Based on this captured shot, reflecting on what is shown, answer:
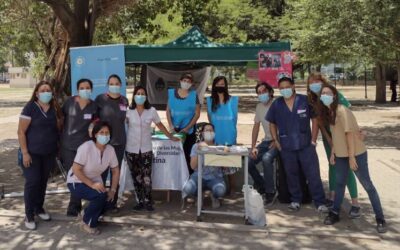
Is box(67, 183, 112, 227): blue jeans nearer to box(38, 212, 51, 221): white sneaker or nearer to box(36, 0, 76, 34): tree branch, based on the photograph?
box(38, 212, 51, 221): white sneaker

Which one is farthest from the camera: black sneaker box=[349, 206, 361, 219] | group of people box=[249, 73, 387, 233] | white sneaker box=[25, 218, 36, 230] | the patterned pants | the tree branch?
the tree branch

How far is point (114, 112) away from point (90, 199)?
1138 mm

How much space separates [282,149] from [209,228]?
57.9 inches

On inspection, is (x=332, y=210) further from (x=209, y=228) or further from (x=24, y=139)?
(x=24, y=139)

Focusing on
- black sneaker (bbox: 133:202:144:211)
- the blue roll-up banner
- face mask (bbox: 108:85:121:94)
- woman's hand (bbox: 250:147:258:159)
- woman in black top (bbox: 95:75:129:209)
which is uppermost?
the blue roll-up banner

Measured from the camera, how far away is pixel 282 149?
658 centimetres

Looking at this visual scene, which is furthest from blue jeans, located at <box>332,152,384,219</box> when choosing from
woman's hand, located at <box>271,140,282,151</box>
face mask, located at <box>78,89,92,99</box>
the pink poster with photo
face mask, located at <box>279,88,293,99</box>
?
face mask, located at <box>78,89,92,99</box>

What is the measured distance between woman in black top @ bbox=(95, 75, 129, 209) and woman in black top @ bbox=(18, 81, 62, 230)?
20.9 inches

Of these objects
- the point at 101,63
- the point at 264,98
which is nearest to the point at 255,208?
the point at 264,98

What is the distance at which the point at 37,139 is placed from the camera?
19.3 ft

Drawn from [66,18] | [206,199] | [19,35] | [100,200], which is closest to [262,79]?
[206,199]

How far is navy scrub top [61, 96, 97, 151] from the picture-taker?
6059mm

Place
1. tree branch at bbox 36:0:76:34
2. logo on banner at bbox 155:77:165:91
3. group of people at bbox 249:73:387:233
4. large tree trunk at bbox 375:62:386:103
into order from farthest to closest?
Result: large tree trunk at bbox 375:62:386:103 → logo on banner at bbox 155:77:165:91 → tree branch at bbox 36:0:76:34 → group of people at bbox 249:73:387:233

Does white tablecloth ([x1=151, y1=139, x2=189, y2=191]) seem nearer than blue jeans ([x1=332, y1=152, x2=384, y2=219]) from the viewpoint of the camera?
No
